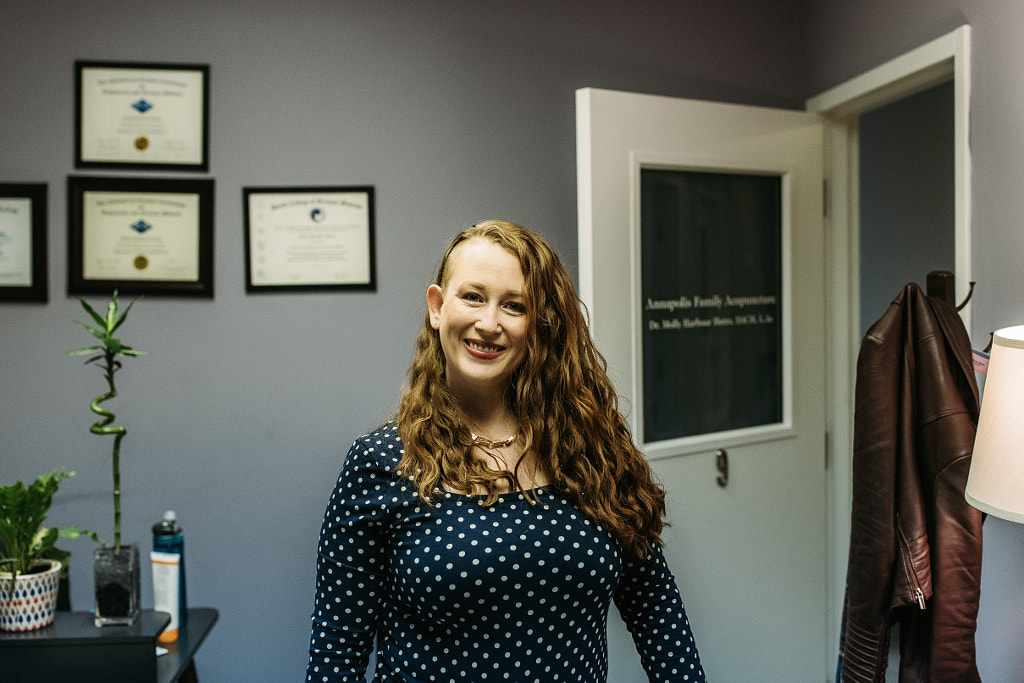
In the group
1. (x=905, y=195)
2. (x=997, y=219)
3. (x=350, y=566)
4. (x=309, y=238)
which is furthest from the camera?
(x=905, y=195)

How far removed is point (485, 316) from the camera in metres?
1.18

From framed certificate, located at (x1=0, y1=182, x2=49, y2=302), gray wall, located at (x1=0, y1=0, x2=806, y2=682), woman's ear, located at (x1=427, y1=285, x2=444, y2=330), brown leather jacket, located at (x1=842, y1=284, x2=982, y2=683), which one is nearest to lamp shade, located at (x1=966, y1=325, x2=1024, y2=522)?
brown leather jacket, located at (x1=842, y1=284, x2=982, y2=683)

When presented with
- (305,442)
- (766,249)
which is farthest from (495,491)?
(766,249)

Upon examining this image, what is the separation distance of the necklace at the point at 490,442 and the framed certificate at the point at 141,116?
4.32ft

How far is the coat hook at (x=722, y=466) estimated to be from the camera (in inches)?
86.7

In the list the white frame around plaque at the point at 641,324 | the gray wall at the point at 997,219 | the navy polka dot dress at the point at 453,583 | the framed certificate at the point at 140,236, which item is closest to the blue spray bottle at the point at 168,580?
the framed certificate at the point at 140,236

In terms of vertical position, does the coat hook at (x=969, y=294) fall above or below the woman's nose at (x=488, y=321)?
above

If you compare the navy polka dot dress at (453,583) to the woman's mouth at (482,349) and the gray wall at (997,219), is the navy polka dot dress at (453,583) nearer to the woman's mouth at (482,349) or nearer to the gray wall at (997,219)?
the woman's mouth at (482,349)

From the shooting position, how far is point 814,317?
7.77 feet

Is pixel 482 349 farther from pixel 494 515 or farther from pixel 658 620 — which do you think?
pixel 658 620

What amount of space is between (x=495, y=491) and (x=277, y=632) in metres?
1.31

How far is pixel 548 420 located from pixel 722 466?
3.53 ft

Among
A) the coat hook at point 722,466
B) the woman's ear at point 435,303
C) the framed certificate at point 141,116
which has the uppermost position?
the framed certificate at point 141,116

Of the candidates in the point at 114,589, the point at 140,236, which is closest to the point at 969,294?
the point at 114,589
